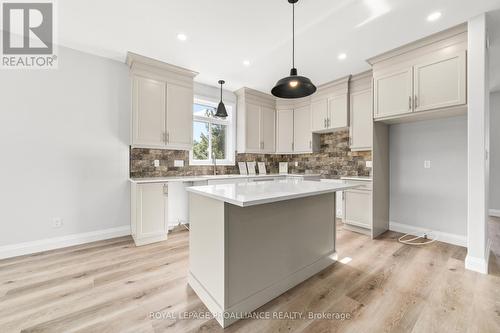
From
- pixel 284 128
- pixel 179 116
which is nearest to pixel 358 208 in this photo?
pixel 284 128

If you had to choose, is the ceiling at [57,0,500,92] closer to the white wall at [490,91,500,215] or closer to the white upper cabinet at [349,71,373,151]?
the white upper cabinet at [349,71,373,151]

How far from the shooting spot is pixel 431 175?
10.6 ft

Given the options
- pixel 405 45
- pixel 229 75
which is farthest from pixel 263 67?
pixel 405 45

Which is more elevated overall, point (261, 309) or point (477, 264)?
point (477, 264)

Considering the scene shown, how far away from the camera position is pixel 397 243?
119 inches

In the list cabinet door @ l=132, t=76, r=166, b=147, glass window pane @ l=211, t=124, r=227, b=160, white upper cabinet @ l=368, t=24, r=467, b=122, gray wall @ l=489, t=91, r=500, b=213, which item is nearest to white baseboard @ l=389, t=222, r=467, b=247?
white upper cabinet @ l=368, t=24, r=467, b=122

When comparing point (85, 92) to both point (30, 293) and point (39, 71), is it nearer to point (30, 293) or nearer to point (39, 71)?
point (39, 71)

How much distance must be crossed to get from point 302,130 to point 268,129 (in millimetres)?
769

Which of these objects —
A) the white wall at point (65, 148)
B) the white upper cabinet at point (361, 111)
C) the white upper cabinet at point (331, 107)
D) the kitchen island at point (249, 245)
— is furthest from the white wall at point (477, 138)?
the white wall at point (65, 148)

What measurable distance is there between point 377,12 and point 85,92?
12.6 feet

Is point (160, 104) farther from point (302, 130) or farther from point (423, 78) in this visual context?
point (423, 78)

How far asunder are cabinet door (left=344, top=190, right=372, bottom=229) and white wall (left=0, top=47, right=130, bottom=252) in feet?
12.0

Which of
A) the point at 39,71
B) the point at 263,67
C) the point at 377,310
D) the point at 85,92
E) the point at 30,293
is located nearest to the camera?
the point at 377,310

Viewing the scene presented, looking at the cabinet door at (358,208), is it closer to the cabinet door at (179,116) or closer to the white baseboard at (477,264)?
the white baseboard at (477,264)
